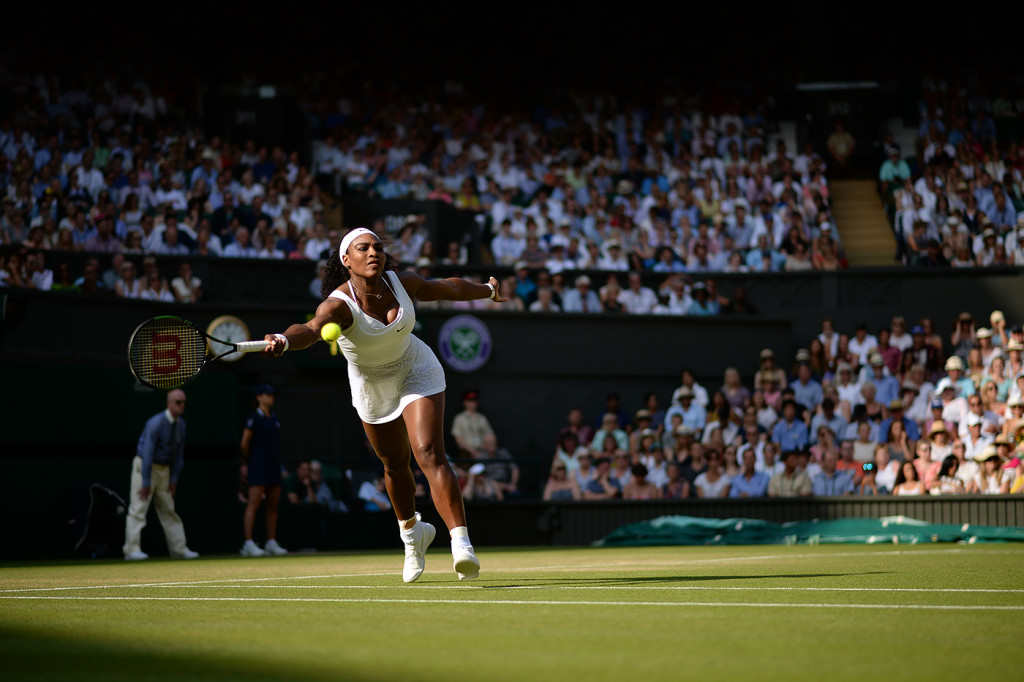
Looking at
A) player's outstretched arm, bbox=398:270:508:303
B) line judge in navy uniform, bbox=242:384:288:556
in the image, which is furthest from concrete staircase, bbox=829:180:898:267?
player's outstretched arm, bbox=398:270:508:303

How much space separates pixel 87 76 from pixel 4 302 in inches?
474

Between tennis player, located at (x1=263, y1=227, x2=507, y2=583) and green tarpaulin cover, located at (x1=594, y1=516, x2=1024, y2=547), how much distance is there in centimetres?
842

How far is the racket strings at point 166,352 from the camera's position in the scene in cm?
746

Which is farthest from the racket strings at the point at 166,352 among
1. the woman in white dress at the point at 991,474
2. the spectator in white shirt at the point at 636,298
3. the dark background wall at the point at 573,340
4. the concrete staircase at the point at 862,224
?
the concrete staircase at the point at 862,224

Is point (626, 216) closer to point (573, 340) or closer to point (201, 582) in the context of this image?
point (573, 340)

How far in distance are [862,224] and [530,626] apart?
2177 cm

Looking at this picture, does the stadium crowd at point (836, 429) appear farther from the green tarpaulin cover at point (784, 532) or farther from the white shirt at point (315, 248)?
the white shirt at point (315, 248)

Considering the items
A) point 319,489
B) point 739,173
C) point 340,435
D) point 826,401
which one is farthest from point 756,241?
point 319,489

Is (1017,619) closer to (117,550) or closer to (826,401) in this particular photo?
(117,550)

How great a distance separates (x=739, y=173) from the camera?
25.2 m

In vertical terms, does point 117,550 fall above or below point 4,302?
below

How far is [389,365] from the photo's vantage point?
26.1 ft

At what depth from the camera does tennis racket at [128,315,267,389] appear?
745 cm

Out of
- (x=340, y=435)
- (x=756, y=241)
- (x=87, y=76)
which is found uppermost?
(x=87, y=76)
